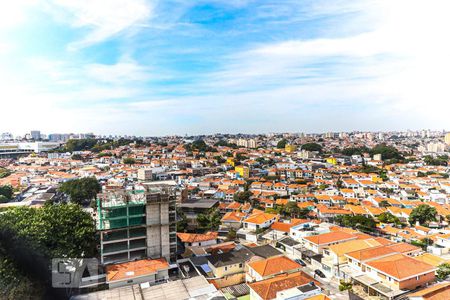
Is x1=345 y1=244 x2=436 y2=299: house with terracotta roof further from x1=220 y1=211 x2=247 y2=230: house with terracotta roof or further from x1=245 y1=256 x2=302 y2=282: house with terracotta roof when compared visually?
x1=220 y1=211 x2=247 y2=230: house with terracotta roof

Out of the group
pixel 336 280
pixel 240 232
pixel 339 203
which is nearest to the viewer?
pixel 336 280

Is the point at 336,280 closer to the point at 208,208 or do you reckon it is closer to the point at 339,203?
the point at 208,208

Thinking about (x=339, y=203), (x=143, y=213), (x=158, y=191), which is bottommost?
(x=339, y=203)

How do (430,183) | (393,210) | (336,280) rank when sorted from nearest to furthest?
1. (336,280)
2. (393,210)
3. (430,183)

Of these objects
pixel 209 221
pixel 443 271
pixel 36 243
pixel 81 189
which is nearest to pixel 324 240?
pixel 443 271

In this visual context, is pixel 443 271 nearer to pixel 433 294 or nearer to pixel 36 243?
pixel 433 294

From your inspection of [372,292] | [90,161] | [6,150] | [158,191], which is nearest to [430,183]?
[372,292]

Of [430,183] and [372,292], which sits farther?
[430,183]
